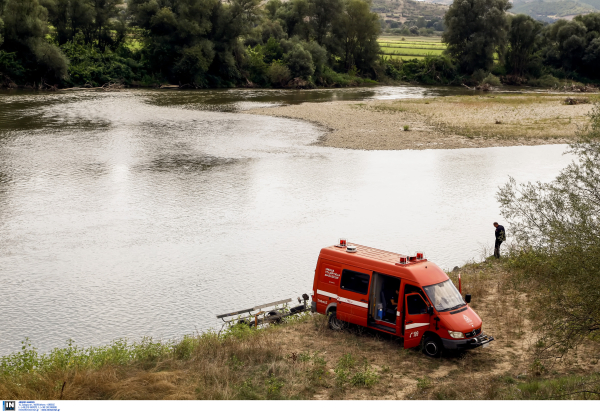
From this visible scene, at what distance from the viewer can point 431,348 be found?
1581cm

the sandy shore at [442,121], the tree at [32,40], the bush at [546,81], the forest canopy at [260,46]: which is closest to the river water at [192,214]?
the sandy shore at [442,121]

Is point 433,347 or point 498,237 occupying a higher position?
point 498,237

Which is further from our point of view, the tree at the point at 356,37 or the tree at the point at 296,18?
the tree at the point at 356,37

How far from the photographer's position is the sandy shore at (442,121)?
51.0 m

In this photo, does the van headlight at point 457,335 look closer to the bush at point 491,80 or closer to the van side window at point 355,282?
the van side window at point 355,282

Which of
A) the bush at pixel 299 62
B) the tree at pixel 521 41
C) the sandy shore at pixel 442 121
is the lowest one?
the sandy shore at pixel 442 121

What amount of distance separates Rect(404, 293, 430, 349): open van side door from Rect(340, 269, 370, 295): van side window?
50.7 inches

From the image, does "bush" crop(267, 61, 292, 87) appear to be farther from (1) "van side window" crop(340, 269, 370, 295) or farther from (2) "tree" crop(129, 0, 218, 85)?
(1) "van side window" crop(340, 269, 370, 295)

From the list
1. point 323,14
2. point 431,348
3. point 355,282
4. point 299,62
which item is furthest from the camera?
point 323,14

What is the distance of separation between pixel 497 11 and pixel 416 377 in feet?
343

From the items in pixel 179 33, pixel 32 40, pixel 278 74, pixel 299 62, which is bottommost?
pixel 278 74

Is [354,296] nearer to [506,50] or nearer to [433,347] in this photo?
[433,347]

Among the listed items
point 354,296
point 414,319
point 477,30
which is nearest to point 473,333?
point 414,319

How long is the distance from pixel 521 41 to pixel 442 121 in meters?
65.0
